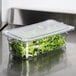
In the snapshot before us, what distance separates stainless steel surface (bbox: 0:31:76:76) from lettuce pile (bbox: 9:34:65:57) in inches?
1.0

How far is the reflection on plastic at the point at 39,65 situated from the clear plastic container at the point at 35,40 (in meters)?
0.02

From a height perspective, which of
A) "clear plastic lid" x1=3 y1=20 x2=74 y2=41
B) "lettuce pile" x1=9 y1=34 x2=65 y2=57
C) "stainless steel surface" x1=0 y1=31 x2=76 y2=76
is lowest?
"stainless steel surface" x1=0 y1=31 x2=76 y2=76

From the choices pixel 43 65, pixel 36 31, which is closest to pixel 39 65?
pixel 43 65

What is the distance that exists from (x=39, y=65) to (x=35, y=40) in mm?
79

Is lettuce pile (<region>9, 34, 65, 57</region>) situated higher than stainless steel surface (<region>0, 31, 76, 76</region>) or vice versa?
lettuce pile (<region>9, 34, 65, 57</region>)

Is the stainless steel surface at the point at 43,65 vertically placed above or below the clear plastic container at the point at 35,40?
below

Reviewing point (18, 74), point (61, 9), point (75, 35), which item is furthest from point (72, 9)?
point (18, 74)

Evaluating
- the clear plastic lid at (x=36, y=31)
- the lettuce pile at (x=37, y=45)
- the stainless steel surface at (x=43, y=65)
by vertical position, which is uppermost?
the clear plastic lid at (x=36, y=31)

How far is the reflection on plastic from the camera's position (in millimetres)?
740

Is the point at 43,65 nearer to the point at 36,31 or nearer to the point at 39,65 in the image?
the point at 39,65

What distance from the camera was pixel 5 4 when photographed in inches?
48.8

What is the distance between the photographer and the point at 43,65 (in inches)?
30.9

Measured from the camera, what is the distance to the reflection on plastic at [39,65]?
2.43 ft

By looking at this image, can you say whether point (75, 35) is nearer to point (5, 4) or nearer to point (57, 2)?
point (57, 2)
